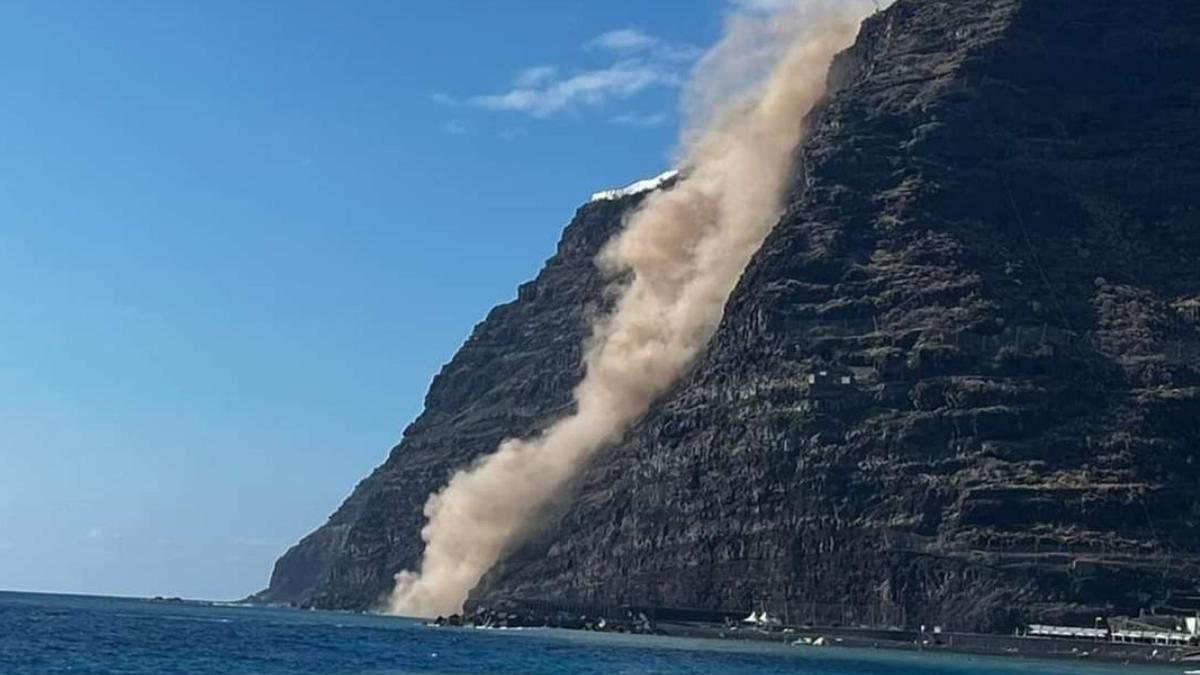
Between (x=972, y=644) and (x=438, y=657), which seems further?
(x=972, y=644)

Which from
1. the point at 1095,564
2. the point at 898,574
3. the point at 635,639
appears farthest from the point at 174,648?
the point at 1095,564

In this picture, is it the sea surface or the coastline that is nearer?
the sea surface

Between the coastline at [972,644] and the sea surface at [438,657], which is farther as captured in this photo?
the coastline at [972,644]

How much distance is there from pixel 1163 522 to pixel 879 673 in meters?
60.8

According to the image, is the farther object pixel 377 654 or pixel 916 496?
pixel 916 496

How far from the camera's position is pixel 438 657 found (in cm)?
15475

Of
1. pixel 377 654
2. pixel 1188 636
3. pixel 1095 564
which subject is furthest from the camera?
pixel 1095 564

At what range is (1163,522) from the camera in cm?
19388

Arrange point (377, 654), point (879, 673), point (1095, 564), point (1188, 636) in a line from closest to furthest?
1. point (879, 673)
2. point (377, 654)
3. point (1188, 636)
4. point (1095, 564)

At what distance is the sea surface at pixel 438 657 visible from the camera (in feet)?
443

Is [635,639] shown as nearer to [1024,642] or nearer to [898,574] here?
[898,574]

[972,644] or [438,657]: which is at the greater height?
[972,644]

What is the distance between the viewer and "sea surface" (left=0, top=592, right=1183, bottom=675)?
5310 inches

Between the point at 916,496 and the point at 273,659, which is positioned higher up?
the point at 916,496
